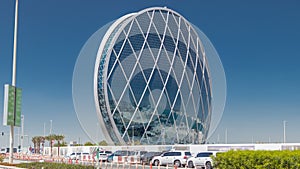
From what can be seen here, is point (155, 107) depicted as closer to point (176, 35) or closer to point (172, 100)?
point (172, 100)

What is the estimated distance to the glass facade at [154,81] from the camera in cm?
7850

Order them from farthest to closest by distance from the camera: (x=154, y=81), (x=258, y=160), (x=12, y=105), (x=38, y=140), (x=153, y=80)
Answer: (x=38, y=140) < (x=154, y=81) < (x=153, y=80) < (x=12, y=105) < (x=258, y=160)

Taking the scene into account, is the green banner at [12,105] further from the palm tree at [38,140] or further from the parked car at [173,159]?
the palm tree at [38,140]

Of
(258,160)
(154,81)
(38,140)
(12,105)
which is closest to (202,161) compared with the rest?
(12,105)

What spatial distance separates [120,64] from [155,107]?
13.0m

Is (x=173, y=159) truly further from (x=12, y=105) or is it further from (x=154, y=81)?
(x=154, y=81)

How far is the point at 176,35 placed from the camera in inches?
3644

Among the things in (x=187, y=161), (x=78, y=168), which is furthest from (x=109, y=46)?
(x=78, y=168)

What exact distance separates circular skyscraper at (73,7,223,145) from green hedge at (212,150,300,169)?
5816 cm

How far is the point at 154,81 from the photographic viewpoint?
278 feet

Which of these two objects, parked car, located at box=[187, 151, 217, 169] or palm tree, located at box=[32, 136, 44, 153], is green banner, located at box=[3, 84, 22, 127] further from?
palm tree, located at box=[32, 136, 44, 153]

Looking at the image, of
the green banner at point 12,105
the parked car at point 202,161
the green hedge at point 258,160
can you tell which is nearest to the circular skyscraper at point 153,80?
the parked car at point 202,161

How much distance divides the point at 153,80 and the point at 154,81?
0.39 meters

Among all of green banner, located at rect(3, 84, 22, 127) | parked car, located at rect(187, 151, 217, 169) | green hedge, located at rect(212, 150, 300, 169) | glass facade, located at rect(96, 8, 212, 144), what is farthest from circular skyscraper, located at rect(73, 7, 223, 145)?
green hedge, located at rect(212, 150, 300, 169)
